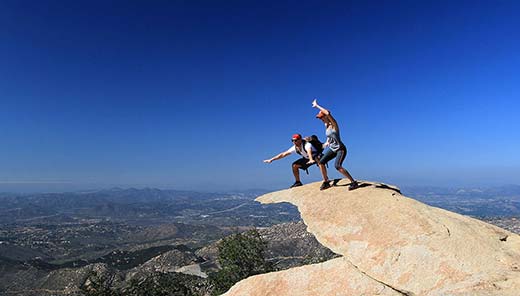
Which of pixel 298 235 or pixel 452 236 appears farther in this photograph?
Result: pixel 298 235

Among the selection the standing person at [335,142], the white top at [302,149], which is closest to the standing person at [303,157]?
the white top at [302,149]

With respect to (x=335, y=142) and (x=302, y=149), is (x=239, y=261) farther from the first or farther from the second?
(x=335, y=142)

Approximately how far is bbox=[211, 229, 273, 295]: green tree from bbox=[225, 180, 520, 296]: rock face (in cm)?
5304

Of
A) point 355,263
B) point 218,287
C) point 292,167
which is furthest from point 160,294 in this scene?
point 355,263

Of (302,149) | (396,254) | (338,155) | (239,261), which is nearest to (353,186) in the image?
(338,155)

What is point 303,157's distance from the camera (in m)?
19.0

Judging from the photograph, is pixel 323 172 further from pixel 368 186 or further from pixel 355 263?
pixel 355 263

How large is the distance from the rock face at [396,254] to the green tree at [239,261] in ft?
174

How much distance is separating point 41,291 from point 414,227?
17337cm

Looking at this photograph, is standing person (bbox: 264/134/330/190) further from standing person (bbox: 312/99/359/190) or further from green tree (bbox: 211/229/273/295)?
green tree (bbox: 211/229/273/295)

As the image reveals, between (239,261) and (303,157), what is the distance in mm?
55512

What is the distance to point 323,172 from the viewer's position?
687 inches

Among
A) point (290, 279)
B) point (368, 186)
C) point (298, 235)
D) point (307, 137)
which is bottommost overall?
point (298, 235)

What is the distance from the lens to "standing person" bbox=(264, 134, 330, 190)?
1750 cm
